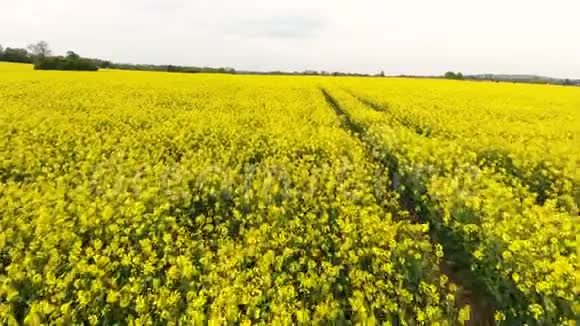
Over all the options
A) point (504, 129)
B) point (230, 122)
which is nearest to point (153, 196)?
point (230, 122)

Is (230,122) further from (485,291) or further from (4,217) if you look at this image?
(485,291)

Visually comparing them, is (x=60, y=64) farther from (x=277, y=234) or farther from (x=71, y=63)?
(x=277, y=234)

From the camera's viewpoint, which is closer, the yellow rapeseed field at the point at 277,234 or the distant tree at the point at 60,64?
the yellow rapeseed field at the point at 277,234

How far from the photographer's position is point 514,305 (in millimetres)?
4043

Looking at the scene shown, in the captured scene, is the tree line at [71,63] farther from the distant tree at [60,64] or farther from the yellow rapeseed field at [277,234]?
the yellow rapeseed field at [277,234]

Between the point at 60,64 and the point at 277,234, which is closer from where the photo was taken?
the point at 277,234

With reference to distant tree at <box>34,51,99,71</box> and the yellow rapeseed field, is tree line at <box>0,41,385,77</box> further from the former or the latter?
the yellow rapeseed field

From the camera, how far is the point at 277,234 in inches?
163

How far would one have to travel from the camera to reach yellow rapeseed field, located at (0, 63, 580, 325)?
307 centimetres

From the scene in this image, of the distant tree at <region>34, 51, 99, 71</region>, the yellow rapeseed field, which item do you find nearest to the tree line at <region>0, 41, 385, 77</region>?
the distant tree at <region>34, 51, 99, 71</region>

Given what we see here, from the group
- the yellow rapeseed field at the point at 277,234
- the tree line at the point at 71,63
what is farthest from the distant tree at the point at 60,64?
the yellow rapeseed field at the point at 277,234

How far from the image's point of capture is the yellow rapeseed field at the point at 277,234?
3.07m

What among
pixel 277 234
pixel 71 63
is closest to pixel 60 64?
pixel 71 63

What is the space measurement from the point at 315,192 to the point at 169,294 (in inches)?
112
